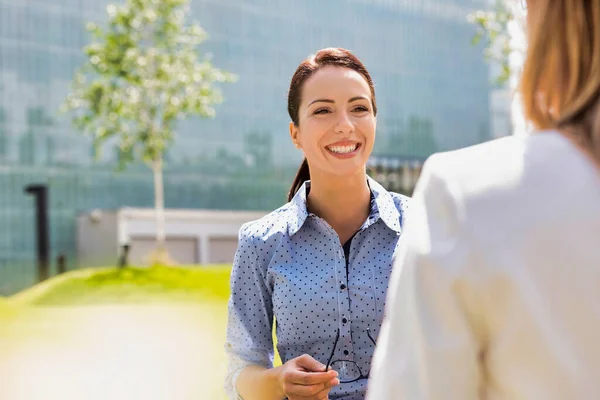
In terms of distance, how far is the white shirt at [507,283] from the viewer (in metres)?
0.85

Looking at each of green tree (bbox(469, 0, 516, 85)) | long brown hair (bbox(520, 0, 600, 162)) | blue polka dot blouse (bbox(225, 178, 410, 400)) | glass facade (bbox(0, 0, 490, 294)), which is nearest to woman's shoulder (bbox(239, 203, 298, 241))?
blue polka dot blouse (bbox(225, 178, 410, 400))

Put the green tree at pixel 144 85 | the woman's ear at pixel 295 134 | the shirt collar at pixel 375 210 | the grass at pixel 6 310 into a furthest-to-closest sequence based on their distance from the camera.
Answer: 1. the green tree at pixel 144 85
2. the grass at pixel 6 310
3. the woman's ear at pixel 295 134
4. the shirt collar at pixel 375 210

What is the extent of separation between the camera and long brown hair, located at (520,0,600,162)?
91 cm

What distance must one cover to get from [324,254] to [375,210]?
0.21 metres

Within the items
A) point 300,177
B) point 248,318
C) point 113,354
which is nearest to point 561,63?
point 248,318

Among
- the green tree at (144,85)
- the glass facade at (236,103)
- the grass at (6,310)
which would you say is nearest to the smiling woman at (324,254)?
the grass at (6,310)

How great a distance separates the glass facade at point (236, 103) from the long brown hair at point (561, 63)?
35.4m

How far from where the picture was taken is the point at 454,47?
5131 cm

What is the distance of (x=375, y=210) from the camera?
107 inches

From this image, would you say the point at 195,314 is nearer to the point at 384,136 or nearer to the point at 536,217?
the point at 536,217

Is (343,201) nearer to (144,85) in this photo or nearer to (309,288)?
(309,288)

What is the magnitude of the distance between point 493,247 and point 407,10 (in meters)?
50.1

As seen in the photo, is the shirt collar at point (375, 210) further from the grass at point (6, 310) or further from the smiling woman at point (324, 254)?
the grass at point (6, 310)

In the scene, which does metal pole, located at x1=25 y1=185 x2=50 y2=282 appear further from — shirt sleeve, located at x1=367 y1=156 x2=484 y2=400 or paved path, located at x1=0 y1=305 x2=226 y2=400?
shirt sleeve, located at x1=367 y1=156 x2=484 y2=400
